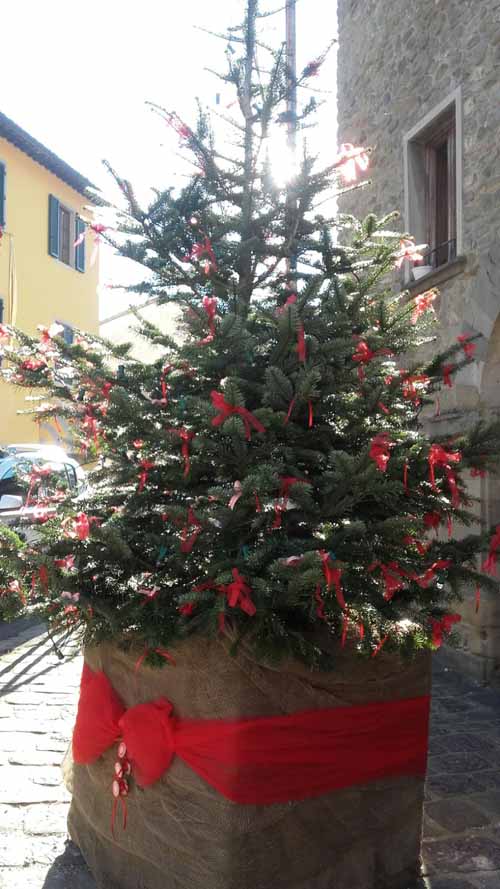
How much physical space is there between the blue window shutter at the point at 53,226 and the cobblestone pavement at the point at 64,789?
1596cm

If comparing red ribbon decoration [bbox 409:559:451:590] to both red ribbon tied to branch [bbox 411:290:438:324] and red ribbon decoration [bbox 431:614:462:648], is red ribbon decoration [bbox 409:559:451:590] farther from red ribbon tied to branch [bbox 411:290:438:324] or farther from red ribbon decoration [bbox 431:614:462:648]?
red ribbon tied to branch [bbox 411:290:438:324]

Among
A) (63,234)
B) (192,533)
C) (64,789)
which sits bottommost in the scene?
(64,789)

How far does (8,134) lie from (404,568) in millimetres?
19041

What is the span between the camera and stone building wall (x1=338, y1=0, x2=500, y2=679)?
6.45 meters

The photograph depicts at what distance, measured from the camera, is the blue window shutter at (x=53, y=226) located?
2092cm

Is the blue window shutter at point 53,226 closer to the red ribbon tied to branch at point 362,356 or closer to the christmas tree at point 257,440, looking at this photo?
the christmas tree at point 257,440

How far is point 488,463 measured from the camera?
3.19m

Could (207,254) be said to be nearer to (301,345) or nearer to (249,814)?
(301,345)

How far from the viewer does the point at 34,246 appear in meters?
20.2

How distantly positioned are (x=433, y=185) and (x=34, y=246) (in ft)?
46.7

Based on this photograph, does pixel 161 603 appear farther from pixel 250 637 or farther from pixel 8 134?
pixel 8 134

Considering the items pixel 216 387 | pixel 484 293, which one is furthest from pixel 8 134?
pixel 216 387

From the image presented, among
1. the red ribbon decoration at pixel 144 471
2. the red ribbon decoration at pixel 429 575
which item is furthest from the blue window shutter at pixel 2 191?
the red ribbon decoration at pixel 429 575

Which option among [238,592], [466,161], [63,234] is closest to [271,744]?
[238,592]
